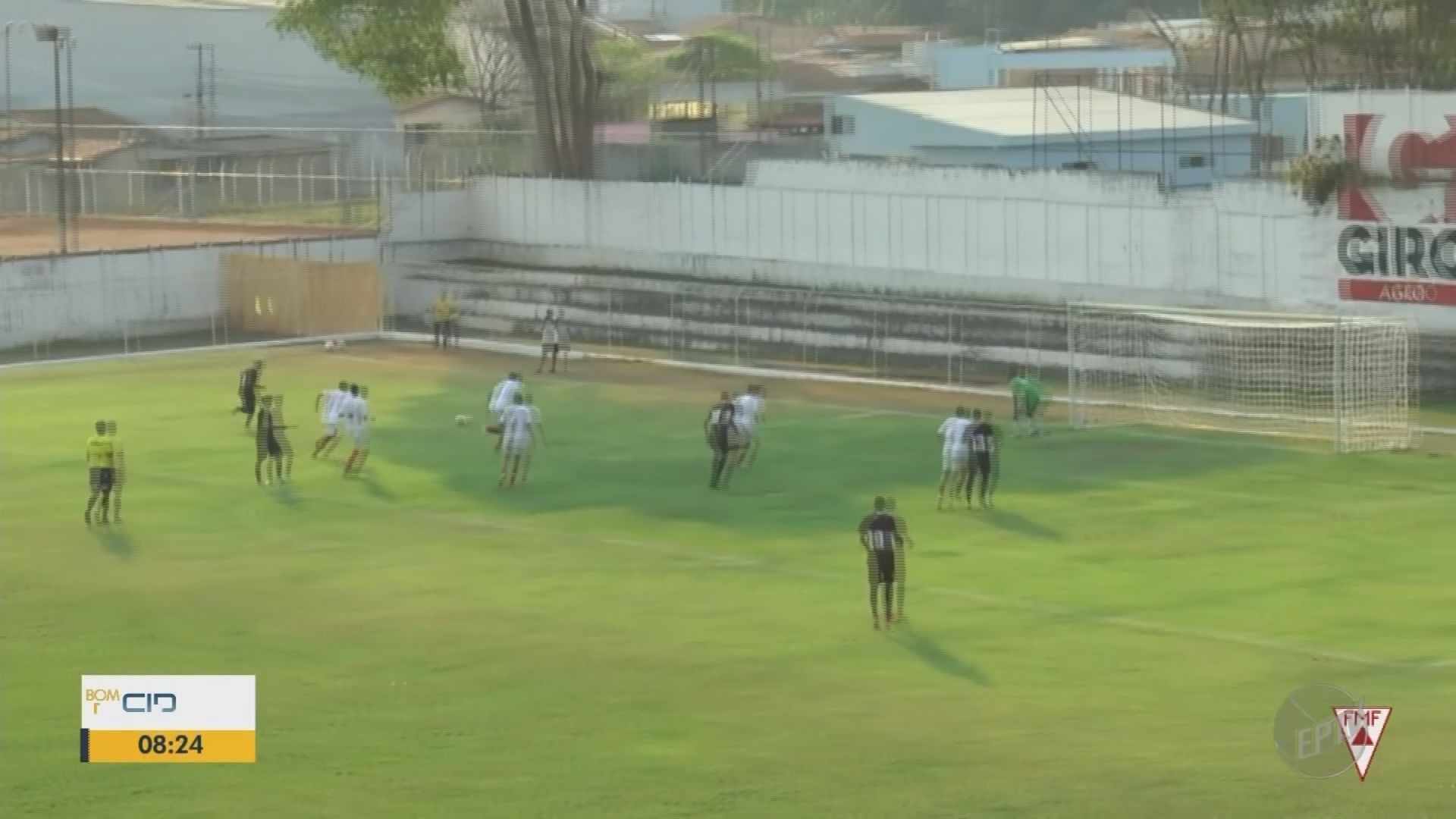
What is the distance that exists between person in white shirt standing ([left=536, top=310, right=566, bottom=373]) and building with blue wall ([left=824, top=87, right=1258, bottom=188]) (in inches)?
383

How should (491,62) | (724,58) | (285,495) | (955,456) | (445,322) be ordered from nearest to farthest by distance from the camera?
1. (955,456)
2. (285,495)
3. (445,322)
4. (491,62)
5. (724,58)

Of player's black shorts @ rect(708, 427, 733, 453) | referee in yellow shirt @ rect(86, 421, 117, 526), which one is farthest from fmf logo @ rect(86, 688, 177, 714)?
player's black shorts @ rect(708, 427, 733, 453)

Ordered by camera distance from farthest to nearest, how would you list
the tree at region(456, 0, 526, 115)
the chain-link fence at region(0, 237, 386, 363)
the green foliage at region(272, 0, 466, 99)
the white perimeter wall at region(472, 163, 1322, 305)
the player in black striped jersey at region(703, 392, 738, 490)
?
the tree at region(456, 0, 526, 115) → the green foliage at region(272, 0, 466, 99) → the chain-link fence at region(0, 237, 386, 363) → the white perimeter wall at region(472, 163, 1322, 305) → the player in black striped jersey at region(703, 392, 738, 490)

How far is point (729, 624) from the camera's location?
25.7m

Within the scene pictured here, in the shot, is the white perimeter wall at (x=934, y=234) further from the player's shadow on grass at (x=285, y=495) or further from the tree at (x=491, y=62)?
the tree at (x=491, y=62)

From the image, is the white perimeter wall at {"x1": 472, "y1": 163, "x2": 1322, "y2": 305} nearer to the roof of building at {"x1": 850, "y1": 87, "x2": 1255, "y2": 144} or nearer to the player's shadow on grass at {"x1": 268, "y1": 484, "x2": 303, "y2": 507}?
the roof of building at {"x1": 850, "y1": 87, "x2": 1255, "y2": 144}

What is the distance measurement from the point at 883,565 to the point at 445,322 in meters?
31.5

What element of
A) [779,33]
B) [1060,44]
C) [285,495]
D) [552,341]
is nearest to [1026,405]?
[285,495]

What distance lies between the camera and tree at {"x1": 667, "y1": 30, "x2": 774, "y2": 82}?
325ft

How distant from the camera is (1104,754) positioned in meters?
20.0

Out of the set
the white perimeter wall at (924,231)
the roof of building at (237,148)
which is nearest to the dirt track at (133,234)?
the white perimeter wall at (924,231)

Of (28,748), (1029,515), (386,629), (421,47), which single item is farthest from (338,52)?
(28,748)

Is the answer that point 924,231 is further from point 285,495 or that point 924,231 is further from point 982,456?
point 285,495

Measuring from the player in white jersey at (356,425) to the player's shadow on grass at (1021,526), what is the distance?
987 centimetres
